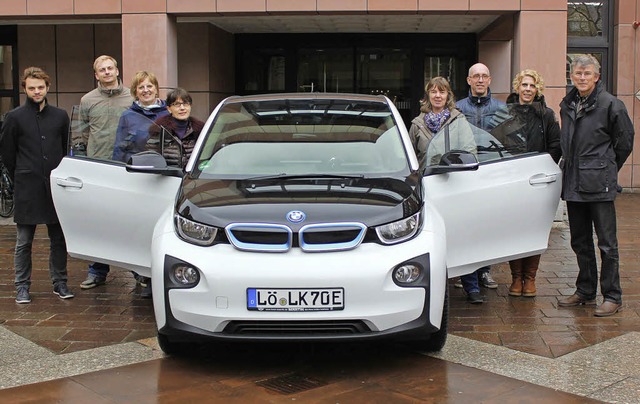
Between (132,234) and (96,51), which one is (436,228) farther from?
(96,51)

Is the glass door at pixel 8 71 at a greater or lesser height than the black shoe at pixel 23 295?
greater

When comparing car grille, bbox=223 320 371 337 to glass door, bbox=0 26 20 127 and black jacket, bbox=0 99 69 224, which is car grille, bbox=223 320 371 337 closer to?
black jacket, bbox=0 99 69 224

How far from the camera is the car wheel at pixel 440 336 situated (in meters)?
4.91

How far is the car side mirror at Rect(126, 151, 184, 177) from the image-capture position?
5.37m

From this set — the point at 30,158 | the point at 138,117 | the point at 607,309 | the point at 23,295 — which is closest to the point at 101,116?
the point at 138,117

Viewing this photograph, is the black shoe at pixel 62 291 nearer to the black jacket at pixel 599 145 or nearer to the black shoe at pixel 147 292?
the black shoe at pixel 147 292

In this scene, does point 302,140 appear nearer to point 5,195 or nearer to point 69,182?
point 69,182

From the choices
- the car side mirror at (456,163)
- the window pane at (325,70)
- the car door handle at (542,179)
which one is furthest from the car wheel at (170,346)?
the window pane at (325,70)

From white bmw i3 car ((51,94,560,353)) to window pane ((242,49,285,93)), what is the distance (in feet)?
36.5

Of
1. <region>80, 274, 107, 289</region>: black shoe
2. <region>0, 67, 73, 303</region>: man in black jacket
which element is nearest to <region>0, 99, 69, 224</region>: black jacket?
<region>0, 67, 73, 303</region>: man in black jacket

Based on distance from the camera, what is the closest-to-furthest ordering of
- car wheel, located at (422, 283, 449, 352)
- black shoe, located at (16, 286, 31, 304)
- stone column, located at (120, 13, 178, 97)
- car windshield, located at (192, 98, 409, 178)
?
car wheel, located at (422, 283, 449, 352) < car windshield, located at (192, 98, 409, 178) < black shoe, located at (16, 286, 31, 304) < stone column, located at (120, 13, 178, 97)

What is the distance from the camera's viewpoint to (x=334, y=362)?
16.4ft

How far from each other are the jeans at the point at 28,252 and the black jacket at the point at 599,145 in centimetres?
428

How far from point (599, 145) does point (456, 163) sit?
1.37 metres
